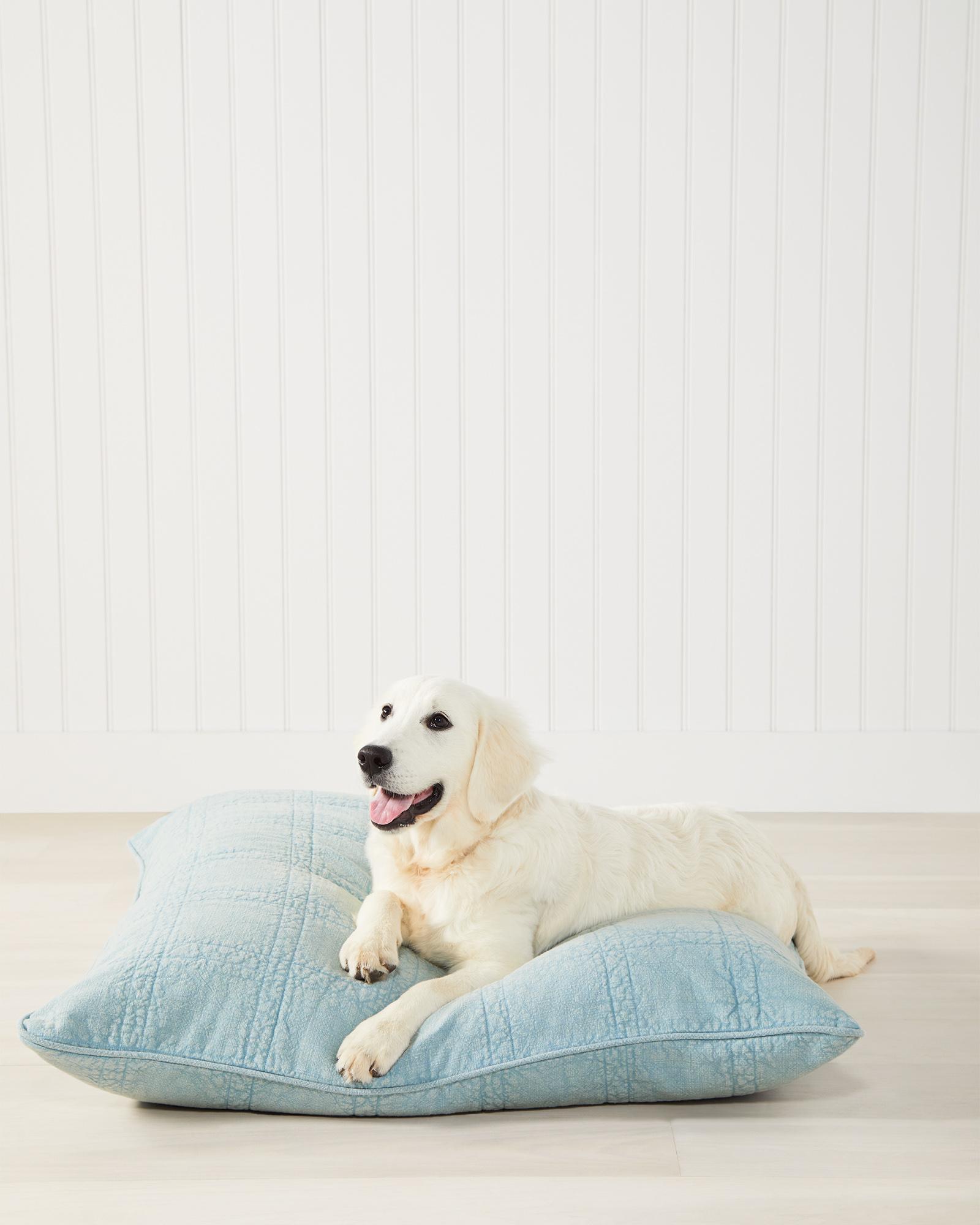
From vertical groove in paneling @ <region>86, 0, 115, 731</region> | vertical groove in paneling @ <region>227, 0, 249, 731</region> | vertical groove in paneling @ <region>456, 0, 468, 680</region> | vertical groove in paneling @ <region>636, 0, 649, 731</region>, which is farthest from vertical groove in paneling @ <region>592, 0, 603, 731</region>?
vertical groove in paneling @ <region>86, 0, 115, 731</region>

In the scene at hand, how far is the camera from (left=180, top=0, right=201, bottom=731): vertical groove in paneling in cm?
339

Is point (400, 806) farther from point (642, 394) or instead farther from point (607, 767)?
point (642, 394)

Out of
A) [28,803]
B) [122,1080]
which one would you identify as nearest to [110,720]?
[28,803]

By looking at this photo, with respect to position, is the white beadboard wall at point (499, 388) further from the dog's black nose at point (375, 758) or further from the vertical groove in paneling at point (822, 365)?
the dog's black nose at point (375, 758)

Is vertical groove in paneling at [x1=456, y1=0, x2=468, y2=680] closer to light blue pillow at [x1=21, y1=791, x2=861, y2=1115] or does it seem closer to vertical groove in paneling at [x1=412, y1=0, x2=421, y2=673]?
vertical groove in paneling at [x1=412, y1=0, x2=421, y2=673]

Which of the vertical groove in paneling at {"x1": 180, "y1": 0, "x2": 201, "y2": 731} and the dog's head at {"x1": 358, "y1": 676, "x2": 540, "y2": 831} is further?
the vertical groove in paneling at {"x1": 180, "y1": 0, "x2": 201, "y2": 731}

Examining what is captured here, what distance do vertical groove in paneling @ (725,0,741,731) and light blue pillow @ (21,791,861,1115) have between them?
1.84m

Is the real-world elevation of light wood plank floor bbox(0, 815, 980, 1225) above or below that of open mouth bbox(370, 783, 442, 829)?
below

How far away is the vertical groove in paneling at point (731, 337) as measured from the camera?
3.39 meters

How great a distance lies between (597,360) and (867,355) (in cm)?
83

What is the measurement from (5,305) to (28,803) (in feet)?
5.09

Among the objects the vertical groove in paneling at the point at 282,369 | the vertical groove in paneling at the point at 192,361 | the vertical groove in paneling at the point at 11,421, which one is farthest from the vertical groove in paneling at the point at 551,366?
the vertical groove in paneling at the point at 11,421

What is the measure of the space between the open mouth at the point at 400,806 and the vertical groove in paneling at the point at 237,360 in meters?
1.82

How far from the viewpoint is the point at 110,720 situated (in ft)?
11.7
